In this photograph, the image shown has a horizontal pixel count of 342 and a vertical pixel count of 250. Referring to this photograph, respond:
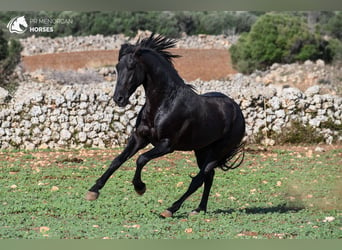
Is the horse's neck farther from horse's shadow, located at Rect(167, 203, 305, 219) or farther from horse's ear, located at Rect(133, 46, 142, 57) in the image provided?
horse's shadow, located at Rect(167, 203, 305, 219)

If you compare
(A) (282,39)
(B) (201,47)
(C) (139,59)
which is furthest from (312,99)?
(B) (201,47)

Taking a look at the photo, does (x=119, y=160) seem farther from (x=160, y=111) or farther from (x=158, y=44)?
(x=158, y=44)

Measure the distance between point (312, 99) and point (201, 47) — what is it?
13.3 meters

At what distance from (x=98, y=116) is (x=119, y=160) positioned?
7.22 metres

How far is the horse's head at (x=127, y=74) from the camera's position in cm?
686

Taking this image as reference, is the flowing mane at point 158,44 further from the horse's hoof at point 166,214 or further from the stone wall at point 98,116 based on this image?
the stone wall at point 98,116

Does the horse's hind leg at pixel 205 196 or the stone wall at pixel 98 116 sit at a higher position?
the horse's hind leg at pixel 205 196

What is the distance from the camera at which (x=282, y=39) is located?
83.3ft

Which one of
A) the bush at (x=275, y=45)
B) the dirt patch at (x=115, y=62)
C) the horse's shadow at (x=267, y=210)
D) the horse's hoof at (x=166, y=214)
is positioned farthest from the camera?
the bush at (x=275, y=45)

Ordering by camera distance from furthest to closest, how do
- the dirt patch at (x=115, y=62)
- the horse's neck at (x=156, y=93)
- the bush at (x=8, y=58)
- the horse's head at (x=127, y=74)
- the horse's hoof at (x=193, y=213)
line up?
the dirt patch at (x=115, y=62) < the bush at (x=8, y=58) < the horse's hoof at (x=193, y=213) < the horse's neck at (x=156, y=93) < the horse's head at (x=127, y=74)

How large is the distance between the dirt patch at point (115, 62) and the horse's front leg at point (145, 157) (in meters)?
16.6

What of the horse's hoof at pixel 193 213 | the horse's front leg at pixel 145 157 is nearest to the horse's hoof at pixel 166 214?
the horse's hoof at pixel 193 213

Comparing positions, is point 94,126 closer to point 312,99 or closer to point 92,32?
point 312,99

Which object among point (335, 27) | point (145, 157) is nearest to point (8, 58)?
point (335, 27)
